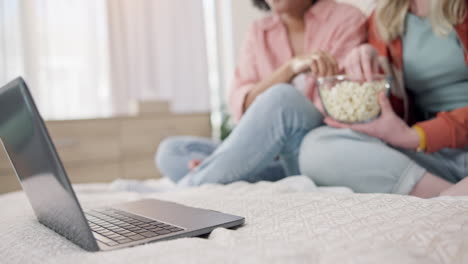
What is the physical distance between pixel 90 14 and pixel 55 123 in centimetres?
88

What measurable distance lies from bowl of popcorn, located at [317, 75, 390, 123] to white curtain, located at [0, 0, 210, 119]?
6.65 feet

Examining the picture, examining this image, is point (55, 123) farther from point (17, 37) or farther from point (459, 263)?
point (459, 263)

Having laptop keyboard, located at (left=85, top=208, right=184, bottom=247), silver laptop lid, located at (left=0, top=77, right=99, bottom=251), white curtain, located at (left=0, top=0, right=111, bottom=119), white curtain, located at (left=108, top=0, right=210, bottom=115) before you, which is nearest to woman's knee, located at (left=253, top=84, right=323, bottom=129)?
laptop keyboard, located at (left=85, top=208, right=184, bottom=247)

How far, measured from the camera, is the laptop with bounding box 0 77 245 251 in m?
0.44

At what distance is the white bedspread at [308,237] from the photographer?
0.40 m

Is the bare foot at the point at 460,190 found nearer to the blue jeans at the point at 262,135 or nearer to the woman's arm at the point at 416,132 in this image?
the woman's arm at the point at 416,132

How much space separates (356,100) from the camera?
0.93 metres

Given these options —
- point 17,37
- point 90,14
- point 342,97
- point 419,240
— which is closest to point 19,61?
point 17,37

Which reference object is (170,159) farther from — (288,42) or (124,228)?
(124,228)

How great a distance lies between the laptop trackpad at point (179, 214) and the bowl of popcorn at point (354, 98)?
0.45 meters

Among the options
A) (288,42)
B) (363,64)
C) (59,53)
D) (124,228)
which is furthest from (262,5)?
(59,53)

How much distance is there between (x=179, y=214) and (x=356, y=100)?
0.50 metres

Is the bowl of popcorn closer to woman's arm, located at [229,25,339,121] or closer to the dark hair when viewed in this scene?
A: woman's arm, located at [229,25,339,121]

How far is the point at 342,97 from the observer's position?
94 centimetres
